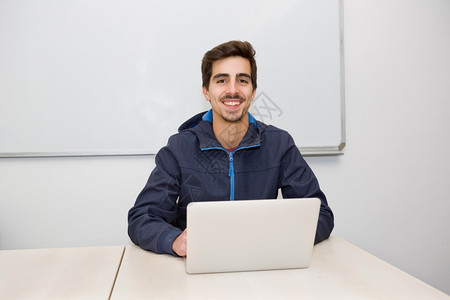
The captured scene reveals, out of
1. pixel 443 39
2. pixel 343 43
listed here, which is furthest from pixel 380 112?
pixel 443 39

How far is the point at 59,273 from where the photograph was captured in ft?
2.95

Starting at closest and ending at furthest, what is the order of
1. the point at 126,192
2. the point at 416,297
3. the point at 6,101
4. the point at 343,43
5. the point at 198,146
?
the point at 416,297
the point at 198,146
the point at 6,101
the point at 126,192
the point at 343,43

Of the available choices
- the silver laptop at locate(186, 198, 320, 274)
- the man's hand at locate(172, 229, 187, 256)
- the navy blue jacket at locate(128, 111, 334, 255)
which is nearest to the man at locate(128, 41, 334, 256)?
the navy blue jacket at locate(128, 111, 334, 255)

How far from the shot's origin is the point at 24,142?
1.67m

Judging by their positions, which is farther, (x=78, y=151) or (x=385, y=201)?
(x=385, y=201)

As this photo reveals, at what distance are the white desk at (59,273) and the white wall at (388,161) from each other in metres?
0.70

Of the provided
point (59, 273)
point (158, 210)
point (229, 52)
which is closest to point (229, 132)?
point (229, 52)

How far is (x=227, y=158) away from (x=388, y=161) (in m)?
1.06

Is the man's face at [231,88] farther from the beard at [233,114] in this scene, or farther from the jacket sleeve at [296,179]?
the jacket sleeve at [296,179]

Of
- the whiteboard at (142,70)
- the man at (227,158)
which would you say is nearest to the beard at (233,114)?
the man at (227,158)

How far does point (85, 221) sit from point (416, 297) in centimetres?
144

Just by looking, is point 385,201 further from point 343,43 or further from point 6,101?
point 6,101

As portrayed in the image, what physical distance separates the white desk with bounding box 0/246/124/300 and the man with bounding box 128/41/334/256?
11.5 inches

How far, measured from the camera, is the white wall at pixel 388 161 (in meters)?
1.76
